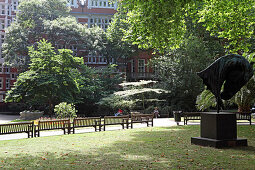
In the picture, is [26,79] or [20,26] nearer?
[26,79]

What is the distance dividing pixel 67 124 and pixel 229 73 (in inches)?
344

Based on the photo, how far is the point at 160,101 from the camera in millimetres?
33125

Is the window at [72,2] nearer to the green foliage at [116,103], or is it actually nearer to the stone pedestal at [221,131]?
the green foliage at [116,103]

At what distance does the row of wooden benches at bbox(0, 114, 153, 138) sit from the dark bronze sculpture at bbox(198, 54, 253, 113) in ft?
24.7

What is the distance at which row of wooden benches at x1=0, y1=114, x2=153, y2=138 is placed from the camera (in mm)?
13788

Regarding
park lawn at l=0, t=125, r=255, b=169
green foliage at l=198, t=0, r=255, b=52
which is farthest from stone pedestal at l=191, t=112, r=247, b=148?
green foliage at l=198, t=0, r=255, b=52

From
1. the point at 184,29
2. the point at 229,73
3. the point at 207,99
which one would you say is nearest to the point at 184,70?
the point at 207,99

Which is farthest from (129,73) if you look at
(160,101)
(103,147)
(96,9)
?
(103,147)

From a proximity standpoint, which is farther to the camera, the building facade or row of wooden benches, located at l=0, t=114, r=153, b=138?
the building facade

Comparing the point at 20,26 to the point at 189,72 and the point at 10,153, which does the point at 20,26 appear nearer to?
the point at 189,72

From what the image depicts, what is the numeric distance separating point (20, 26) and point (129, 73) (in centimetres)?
1650

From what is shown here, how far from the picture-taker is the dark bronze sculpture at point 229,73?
1062 cm

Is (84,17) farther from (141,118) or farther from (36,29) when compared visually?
(141,118)

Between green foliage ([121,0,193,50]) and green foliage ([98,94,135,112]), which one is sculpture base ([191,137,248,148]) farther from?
green foliage ([98,94,135,112])
